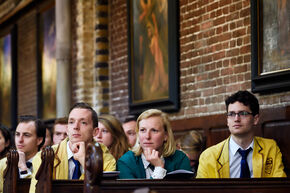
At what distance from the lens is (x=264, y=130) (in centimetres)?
707

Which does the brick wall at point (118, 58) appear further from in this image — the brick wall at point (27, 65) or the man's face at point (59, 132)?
the brick wall at point (27, 65)

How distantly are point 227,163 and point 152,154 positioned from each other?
2.42ft

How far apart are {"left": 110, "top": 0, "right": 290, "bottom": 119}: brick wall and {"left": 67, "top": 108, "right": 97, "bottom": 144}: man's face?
6.68 feet

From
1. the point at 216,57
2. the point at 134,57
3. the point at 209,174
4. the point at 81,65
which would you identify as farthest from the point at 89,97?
the point at 209,174

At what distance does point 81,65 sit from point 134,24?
1581mm

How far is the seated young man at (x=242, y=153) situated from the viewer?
592 centimetres

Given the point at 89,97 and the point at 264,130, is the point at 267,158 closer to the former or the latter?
the point at 264,130

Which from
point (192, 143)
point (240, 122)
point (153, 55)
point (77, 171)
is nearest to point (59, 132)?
point (192, 143)

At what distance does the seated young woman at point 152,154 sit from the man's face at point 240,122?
0.51 meters

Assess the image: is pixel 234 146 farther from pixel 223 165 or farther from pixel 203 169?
pixel 203 169

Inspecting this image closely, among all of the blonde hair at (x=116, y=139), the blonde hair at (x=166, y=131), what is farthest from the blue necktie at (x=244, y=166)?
the blonde hair at (x=116, y=139)

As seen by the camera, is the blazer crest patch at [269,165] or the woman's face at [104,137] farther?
the woman's face at [104,137]

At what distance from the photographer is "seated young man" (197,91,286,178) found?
5918 mm

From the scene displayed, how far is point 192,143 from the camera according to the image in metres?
7.51
